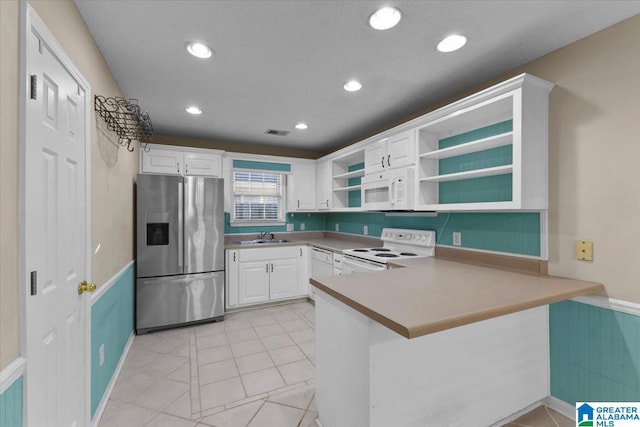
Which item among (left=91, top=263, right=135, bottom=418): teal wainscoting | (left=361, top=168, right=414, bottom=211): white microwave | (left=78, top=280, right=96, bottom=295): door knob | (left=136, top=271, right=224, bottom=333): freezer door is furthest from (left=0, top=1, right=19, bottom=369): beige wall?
(left=361, top=168, right=414, bottom=211): white microwave

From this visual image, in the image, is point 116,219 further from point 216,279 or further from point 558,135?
point 558,135

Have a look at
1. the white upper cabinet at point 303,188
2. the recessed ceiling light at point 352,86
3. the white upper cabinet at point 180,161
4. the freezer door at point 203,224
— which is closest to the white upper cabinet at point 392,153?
the recessed ceiling light at point 352,86

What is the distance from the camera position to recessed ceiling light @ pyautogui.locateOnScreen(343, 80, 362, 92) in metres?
2.40

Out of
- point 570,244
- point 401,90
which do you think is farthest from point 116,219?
point 570,244

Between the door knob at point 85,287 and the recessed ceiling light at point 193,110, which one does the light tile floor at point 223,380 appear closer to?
the door knob at point 85,287

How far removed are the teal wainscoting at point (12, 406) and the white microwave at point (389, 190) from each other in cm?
270

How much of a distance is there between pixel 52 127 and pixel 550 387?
130 inches

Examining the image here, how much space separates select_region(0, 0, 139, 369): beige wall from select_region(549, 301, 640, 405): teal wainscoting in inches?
114

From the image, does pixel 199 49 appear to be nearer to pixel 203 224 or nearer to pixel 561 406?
pixel 203 224

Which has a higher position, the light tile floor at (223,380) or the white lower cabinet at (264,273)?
the white lower cabinet at (264,273)

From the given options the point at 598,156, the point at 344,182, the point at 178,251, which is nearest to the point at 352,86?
the point at 598,156

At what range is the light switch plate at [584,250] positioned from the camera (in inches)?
68.5

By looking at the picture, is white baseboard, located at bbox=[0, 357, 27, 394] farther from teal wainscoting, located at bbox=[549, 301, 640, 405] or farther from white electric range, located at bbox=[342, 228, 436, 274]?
teal wainscoting, located at bbox=[549, 301, 640, 405]

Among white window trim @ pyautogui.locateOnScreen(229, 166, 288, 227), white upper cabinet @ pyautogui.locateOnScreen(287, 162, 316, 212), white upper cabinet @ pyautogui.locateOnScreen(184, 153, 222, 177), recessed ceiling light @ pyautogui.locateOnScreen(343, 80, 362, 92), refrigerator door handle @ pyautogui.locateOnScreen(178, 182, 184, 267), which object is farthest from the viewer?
white upper cabinet @ pyautogui.locateOnScreen(287, 162, 316, 212)
